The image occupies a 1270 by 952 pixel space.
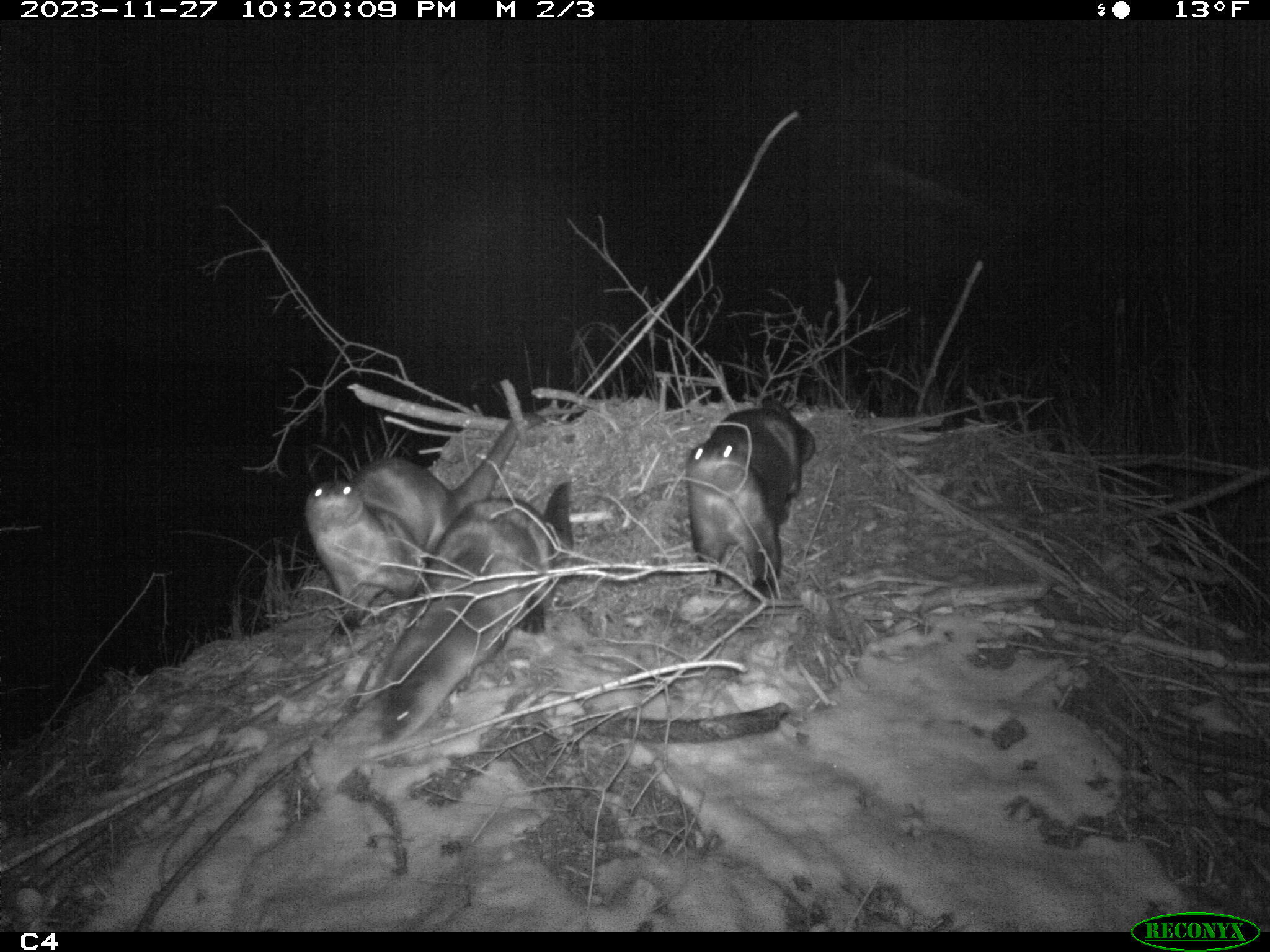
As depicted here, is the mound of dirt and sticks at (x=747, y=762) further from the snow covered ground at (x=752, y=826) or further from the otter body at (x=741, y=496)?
the otter body at (x=741, y=496)

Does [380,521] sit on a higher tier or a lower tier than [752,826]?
higher

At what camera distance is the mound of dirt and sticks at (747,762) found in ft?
8.78

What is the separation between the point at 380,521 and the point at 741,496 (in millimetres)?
2065

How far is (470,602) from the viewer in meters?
3.65

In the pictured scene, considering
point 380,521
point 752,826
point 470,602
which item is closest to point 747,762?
point 752,826

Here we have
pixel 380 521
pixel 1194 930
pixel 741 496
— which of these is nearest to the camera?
pixel 1194 930

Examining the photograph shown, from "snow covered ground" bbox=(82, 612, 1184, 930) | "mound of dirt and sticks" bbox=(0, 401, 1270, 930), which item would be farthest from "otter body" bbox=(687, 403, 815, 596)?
"snow covered ground" bbox=(82, 612, 1184, 930)

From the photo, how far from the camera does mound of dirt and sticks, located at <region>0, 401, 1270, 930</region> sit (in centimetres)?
268

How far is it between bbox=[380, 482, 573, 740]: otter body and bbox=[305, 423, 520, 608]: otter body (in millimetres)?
400

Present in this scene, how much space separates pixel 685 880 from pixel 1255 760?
2.03 m

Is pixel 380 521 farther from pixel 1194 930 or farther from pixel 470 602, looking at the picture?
pixel 1194 930

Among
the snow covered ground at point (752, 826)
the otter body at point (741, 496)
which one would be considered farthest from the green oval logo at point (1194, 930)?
the otter body at point (741, 496)

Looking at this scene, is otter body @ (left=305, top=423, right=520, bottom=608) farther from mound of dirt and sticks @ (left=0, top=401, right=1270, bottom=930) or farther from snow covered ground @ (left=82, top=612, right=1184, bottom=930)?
snow covered ground @ (left=82, top=612, right=1184, bottom=930)
